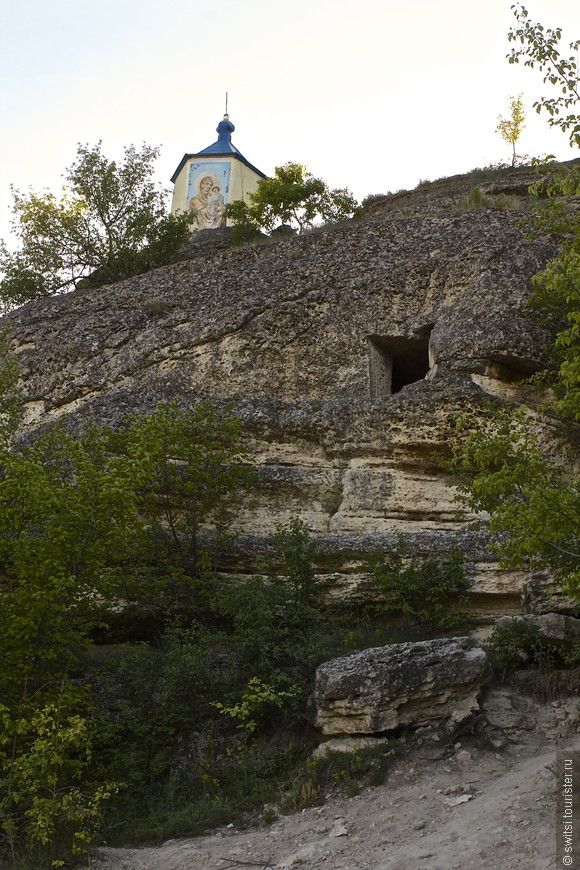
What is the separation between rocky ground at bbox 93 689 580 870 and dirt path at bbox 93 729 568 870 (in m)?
0.01

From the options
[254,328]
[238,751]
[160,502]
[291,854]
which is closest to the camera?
[291,854]

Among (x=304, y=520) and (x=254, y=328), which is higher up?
(x=254, y=328)

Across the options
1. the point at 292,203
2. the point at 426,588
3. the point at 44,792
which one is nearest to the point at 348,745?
the point at 426,588

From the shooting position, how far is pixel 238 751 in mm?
10844

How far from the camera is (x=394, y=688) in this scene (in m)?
10.3

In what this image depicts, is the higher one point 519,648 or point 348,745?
point 519,648

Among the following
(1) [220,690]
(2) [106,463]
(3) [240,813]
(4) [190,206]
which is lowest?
(3) [240,813]

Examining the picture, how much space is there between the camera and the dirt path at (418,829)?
7.84 metres

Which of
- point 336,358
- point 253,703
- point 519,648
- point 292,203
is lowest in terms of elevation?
point 253,703

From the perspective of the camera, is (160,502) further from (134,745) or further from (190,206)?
(190,206)

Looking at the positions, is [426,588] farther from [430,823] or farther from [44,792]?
[44,792]

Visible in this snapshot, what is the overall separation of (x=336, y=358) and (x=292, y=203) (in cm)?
944

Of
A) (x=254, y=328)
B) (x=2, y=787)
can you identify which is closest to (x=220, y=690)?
(x=2, y=787)

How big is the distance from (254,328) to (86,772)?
35.3 ft
